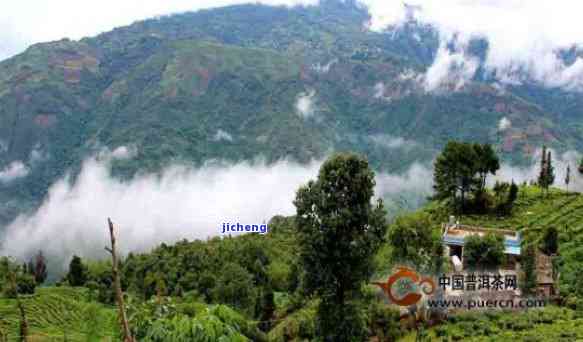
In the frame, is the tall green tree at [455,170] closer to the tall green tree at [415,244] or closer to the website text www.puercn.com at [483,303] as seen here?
the tall green tree at [415,244]

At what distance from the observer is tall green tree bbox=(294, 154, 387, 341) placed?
24.8 m

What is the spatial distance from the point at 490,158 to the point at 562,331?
91.2 ft

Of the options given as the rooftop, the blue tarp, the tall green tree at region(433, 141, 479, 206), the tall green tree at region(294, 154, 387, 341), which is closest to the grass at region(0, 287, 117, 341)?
the tall green tree at region(294, 154, 387, 341)

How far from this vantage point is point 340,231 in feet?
81.4

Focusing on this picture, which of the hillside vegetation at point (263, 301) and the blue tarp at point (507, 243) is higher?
the blue tarp at point (507, 243)

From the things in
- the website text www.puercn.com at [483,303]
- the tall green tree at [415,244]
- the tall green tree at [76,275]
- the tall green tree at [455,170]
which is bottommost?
the tall green tree at [76,275]

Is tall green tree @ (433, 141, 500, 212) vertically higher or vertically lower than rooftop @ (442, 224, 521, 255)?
higher

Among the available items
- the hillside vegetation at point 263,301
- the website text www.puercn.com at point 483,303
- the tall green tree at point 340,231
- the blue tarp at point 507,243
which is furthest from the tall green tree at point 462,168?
the tall green tree at point 340,231

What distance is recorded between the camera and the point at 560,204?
176 ft

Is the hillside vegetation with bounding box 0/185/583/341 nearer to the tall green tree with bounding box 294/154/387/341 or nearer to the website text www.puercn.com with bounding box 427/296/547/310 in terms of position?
the website text www.puercn.com with bounding box 427/296/547/310

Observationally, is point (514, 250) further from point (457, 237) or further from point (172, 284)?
point (172, 284)

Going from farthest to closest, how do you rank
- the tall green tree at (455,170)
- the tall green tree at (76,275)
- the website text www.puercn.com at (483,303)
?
1. the tall green tree at (76,275)
2. the tall green tree at (455,170)
3. the website text www.puercn.com at (483,303)

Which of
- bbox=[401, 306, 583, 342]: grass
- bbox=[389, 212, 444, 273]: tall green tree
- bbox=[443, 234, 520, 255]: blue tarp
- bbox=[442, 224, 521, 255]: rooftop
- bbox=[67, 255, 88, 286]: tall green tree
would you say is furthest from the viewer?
bbox=[67, 255, 88, 286]: tall green tree

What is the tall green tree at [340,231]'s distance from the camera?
24.8 metres
